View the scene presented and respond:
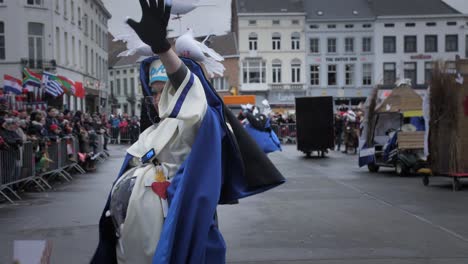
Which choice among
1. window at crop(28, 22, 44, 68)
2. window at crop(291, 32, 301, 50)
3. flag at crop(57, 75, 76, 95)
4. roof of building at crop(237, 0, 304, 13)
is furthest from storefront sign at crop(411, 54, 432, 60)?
flag at crop(57, 75, 76, 95)

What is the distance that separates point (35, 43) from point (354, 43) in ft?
116

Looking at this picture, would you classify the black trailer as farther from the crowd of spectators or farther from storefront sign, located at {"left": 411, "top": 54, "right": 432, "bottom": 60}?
storefront sign, located at {"left": 411, "top": 54, "right": 432, "bottom": 60}

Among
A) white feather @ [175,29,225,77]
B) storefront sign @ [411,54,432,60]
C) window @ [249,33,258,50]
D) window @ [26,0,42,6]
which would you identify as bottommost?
white feather @ [175,29,225,77]

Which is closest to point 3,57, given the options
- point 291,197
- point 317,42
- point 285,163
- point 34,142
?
point 285,163

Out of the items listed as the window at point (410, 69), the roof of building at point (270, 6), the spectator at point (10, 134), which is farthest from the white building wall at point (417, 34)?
the spectator at point (10, 134)

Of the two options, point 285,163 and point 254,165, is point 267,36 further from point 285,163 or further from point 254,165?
point 254,165

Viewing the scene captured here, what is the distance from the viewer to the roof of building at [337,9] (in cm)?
6300

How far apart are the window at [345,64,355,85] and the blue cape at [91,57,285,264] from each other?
61.8m

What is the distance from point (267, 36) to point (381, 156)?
157 feet

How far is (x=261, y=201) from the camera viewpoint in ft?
36.2

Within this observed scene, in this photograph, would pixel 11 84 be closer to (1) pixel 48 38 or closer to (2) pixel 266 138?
(2) pixel 266 138

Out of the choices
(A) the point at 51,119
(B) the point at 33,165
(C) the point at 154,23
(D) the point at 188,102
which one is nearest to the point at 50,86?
(A) the point at 51,119

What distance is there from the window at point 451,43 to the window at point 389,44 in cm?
547

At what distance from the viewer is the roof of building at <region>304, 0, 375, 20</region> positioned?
6300 cm
